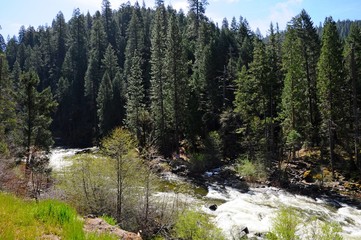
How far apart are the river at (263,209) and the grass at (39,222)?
12849mm

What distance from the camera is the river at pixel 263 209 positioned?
2003cm

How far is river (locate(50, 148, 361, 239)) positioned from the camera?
20.0 metres

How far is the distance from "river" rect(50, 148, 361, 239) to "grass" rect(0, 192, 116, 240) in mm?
12849

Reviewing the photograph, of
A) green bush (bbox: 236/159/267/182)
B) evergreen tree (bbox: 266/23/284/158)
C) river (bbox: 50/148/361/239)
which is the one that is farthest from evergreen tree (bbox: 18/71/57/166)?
evergreen tree (bbox: 266/23/284/158)

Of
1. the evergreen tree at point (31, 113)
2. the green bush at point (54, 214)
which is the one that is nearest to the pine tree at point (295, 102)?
the evergreen tree at point (31, 113)

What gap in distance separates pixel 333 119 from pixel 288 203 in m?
13.6

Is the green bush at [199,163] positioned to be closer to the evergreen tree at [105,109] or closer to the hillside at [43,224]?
the evergreen tree at [105,109]

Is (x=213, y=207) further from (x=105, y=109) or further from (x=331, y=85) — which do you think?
(x=105, y=109)

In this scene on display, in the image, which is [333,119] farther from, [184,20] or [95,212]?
[184,20]

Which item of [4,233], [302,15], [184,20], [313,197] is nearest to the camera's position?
A: [4,233]

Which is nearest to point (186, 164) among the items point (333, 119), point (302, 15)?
point (333, 119)

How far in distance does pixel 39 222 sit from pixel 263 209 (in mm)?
19886

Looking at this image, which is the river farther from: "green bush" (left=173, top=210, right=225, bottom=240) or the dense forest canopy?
the dense forest canopy

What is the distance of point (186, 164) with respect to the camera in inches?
1513
